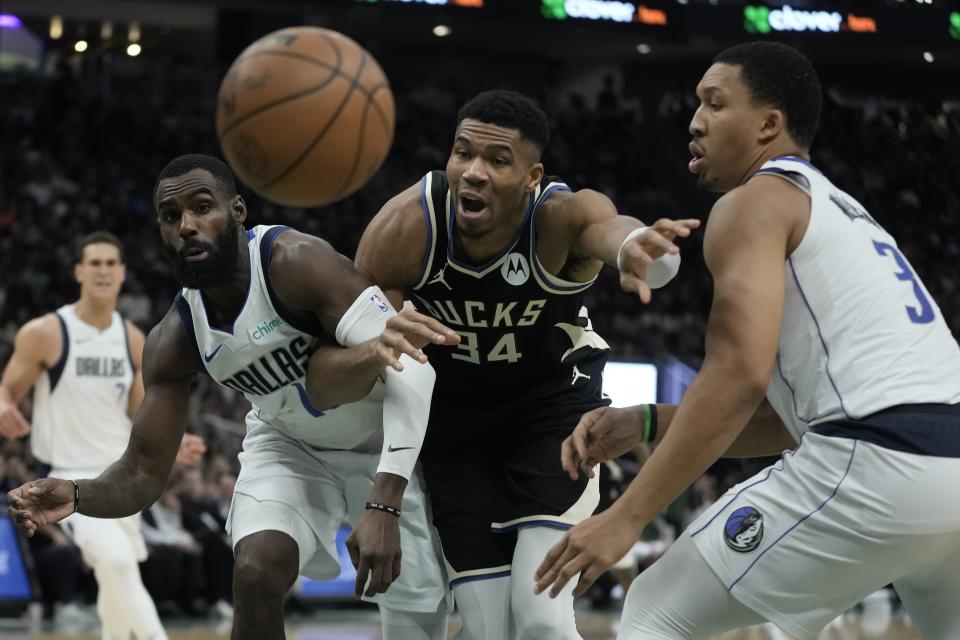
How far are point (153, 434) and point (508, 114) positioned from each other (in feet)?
5.07

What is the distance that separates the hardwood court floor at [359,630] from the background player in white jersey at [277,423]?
14.0 feet

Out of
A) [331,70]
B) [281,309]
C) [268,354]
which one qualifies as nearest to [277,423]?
[268,354]

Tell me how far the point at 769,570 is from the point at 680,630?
246mm

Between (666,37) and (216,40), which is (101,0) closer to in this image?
(216,40)

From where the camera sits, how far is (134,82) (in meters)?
19.0

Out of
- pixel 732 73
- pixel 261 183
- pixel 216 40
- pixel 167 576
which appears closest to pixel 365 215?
pixel 216 40

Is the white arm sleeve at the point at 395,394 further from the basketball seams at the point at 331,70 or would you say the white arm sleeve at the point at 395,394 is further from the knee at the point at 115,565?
the knee at the point at 115,565

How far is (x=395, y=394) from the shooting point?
3.84m

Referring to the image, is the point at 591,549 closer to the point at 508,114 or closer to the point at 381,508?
the point at 381,508

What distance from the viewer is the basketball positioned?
427 centimetres

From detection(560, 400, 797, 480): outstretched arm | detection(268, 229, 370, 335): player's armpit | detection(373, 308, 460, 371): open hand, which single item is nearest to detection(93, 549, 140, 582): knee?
detection(268, 229, 370, 335): player's armpit

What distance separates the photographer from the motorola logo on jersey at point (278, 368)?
13.4 feet

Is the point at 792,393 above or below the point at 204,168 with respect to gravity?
below

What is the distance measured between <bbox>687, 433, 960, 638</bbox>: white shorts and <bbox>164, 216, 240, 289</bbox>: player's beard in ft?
5.92
